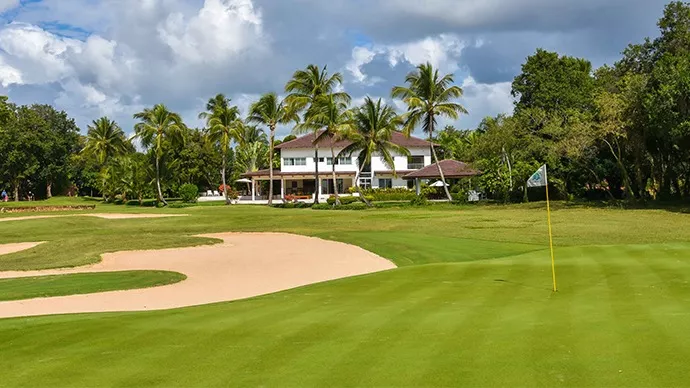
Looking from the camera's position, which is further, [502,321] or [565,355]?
[502,321]

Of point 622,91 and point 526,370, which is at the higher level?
point 622,91

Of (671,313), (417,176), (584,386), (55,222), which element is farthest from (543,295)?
(417,176)

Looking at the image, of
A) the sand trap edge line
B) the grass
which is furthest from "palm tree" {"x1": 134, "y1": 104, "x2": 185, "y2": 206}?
the grass

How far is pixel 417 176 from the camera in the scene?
7169cm

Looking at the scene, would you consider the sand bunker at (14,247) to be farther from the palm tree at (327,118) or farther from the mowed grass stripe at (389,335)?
the palm tree at (327,118)

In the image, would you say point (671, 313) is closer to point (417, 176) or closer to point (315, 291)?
point (315, 291)

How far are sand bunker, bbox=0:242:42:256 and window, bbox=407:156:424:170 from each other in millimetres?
58045

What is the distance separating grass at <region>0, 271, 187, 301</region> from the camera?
51.1 ft

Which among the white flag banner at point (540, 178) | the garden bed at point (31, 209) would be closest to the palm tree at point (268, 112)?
the garden bed at point (31, 209)

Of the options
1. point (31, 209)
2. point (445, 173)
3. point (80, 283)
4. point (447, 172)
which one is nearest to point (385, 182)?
point (445, 173)

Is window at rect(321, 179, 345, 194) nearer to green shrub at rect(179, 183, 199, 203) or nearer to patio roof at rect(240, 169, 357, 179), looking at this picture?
patio roof at rect(240, 169, 357, 179)

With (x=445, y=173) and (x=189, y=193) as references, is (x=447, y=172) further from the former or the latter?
(x=189, y=193)

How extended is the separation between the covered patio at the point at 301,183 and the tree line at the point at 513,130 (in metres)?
7.03

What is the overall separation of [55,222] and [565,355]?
41462 millimetres
